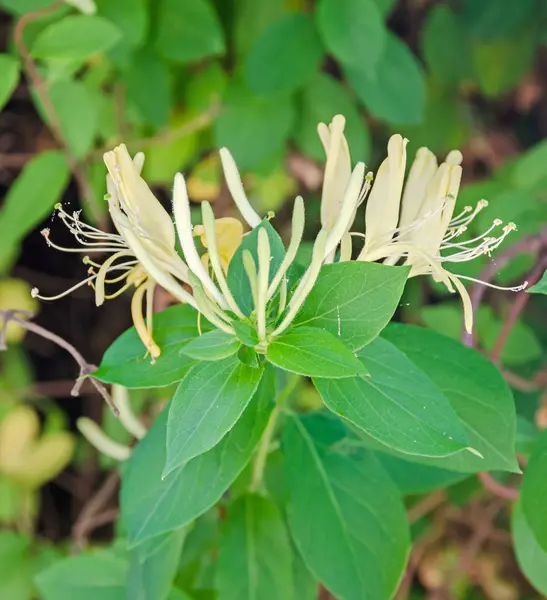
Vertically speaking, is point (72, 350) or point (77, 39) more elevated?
point (77, 39)

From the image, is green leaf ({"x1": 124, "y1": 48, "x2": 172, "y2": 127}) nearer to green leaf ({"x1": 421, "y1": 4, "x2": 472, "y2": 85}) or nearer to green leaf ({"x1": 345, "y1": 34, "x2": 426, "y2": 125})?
green leaf ({"x1": 345, "y1": 34, "x2": 426, "y2": 125})

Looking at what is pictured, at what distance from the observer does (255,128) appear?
107 centimetres

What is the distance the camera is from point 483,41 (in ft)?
4.11

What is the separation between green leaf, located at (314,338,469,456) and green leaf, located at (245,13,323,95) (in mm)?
553

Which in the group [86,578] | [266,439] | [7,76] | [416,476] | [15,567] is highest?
[7,76]

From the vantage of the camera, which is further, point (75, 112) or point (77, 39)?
point (75, 112)

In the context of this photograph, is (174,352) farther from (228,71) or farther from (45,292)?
(45,292)

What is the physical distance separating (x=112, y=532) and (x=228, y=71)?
907 millimetres

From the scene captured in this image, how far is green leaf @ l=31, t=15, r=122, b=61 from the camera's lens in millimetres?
800

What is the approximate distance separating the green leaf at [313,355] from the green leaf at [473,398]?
0.48ft

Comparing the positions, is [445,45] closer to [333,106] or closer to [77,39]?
[333,106]

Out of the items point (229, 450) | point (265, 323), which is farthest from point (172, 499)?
point (265, 323)

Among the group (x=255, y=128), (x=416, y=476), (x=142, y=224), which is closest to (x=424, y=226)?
(x=142, y=224)

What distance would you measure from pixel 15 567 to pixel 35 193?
1.84 ft
